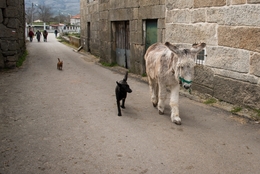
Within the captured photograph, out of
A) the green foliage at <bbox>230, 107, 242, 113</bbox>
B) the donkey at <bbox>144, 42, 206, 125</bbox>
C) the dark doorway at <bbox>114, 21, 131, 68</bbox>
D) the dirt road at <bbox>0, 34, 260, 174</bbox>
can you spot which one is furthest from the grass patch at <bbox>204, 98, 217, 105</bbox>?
the dark doorway at <bbox>114, 21, 131, 68</bbox>

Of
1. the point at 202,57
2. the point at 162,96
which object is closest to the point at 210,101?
the point at 202,57

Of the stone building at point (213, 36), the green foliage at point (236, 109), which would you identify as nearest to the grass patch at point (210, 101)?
the stone building at point (213, 36)

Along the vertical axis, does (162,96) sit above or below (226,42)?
below

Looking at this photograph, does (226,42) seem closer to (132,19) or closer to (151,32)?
(151,32)

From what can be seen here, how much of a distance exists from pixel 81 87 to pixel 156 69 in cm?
369

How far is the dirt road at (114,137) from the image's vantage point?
3.88 meters

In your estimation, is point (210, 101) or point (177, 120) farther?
point (210, 101)

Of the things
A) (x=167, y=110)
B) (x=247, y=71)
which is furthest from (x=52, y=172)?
(x=247, y=71)

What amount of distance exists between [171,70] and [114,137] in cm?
167

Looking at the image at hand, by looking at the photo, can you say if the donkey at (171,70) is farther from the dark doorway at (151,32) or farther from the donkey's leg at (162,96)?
the dark doorway at (151,32)

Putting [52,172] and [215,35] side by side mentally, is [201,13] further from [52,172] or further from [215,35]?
[52,172]

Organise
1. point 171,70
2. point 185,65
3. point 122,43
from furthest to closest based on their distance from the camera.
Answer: point 122,43 < point 171,70 < point 185,65

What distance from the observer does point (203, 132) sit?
514cm

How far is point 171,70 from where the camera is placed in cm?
538
